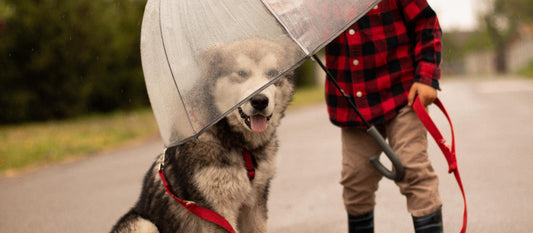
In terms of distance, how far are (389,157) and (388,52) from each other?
0.63m

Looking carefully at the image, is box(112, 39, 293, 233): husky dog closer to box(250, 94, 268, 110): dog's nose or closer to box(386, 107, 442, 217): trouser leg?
box(250, 94, 268, 110): dog's nose

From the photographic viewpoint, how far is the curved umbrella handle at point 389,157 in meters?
2.75

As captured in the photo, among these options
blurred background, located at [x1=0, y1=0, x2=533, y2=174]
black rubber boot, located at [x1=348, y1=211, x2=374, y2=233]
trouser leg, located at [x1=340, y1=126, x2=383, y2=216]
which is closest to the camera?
trouser leg, located at [x1=340, y1=126, x2=383, y2=216]

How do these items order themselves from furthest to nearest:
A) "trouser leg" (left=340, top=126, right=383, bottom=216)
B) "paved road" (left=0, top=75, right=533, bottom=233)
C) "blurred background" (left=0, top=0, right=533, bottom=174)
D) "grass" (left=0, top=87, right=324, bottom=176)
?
"blurred background" (left=0, top=0, right=533, bottom=174)
"grass" (left=0, top=87, right=324, bottom=176)
"paved road" (left=0, top=75, right=533, bottom=233)
"trouser leg" (left=340, top=126, right=383, bottom=216)

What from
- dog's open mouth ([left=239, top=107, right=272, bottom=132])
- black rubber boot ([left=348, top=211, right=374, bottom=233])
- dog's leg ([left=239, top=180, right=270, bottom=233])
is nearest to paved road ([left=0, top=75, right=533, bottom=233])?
black rubber boot ([left=348, top=211, right=374, bottom=233])

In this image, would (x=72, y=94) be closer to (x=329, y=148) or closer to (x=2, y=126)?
(x=2, y=126)

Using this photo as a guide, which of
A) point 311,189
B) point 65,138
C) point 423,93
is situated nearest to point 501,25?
point 65,138

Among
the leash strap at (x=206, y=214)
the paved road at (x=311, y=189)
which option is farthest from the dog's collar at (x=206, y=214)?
the paved road at (x=311, y=189)

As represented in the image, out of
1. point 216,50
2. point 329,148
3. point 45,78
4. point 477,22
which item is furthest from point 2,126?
point 477,22

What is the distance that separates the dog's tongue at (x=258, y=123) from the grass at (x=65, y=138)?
6.65 m

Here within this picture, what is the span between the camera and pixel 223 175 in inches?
112

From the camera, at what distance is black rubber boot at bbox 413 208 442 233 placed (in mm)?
2803

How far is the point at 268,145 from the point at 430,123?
967 millimetres

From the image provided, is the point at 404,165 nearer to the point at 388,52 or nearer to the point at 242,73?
the point at 388,52
